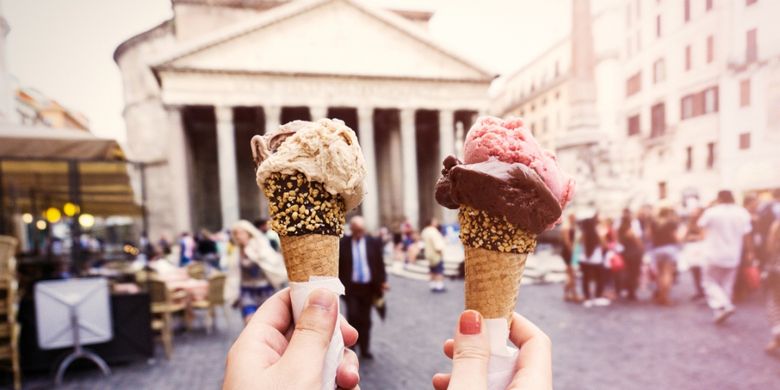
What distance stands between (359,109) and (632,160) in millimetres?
17359

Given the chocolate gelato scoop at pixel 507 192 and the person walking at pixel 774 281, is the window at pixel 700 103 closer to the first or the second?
the person walking at pixel 774 281

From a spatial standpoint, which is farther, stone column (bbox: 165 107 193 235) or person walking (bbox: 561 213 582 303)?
stone column (bbox: 165 107 193 235)

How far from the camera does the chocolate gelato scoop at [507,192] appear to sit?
1224mm

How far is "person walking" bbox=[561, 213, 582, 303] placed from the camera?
25.8 feet

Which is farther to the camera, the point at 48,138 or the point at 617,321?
the point at 617,321

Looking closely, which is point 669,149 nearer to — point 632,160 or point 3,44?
point 632,160

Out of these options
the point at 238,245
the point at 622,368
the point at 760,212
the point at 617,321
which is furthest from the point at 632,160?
the point at 238,245

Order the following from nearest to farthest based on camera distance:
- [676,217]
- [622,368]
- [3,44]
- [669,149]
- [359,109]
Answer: [622,368], [676,217], [669,149], [3,44], [359,109]

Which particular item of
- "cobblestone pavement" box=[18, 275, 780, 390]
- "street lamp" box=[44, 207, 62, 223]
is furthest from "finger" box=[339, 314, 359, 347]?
"street lamp" box=[44, 207, 62, 223]

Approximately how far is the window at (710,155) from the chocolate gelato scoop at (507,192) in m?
7.24

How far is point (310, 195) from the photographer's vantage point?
1.31 metres

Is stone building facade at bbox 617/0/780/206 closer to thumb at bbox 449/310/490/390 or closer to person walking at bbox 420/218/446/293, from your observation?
person walking at bbox 420/218/446/293

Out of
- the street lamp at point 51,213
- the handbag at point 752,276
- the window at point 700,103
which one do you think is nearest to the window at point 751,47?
the window at point 700,103

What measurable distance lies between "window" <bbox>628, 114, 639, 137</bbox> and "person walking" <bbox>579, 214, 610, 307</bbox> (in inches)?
92.9
